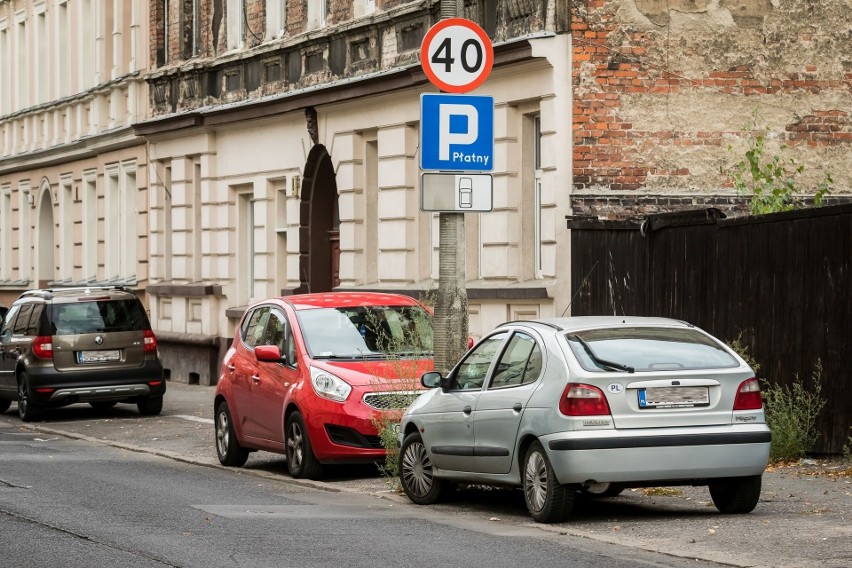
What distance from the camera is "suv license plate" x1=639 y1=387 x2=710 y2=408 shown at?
11508 millimetres

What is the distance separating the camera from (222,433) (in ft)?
58.1

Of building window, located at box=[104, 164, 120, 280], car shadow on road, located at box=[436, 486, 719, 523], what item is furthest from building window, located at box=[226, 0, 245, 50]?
car shadow on road, located at box=[436, 486, 719, 523]

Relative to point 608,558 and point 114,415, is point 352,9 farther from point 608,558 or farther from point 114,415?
point 608,558

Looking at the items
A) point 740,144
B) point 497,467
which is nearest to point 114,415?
point 740,144

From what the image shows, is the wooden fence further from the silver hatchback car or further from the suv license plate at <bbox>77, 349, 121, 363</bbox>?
the suv license plate at <bbox>77, 349, 121, 363</bbox>

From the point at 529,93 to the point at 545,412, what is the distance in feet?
→ 35.5

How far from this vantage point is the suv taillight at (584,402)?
11422 millimetres

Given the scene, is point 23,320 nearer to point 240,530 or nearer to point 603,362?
point 240,530

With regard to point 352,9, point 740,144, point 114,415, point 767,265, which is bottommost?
point 114,415

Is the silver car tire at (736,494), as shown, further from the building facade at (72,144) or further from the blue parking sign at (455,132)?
the building facade at (72,144)

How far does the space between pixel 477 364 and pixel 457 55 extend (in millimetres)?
3040

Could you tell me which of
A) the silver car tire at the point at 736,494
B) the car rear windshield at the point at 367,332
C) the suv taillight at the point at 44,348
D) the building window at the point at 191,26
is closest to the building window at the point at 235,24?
the building window at the point at 191,26

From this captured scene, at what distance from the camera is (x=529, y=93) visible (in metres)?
21.9

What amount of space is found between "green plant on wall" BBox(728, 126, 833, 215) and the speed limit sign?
15.5 ft
